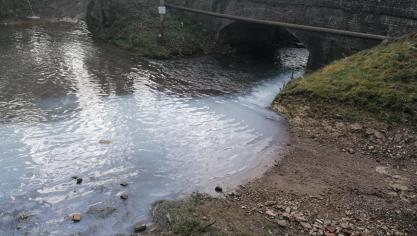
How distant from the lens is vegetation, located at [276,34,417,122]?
12609 mm

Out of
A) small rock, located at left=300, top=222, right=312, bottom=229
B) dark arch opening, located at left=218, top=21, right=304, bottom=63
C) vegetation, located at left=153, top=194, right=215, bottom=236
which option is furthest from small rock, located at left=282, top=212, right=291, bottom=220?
dark arch opening, located at left=218, top=21, right=304, bottom=63

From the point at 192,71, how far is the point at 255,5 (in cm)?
563

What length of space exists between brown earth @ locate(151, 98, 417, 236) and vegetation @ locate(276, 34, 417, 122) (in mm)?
742

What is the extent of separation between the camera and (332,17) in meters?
19.1

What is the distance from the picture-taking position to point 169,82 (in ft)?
61.9

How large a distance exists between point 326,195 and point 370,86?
5.80 m

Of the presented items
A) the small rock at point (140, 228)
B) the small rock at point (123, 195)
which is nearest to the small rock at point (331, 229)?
the small rock at point (140, 228)

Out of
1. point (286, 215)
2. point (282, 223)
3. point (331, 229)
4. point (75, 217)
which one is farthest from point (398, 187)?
point (75, 217)

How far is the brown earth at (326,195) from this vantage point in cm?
807

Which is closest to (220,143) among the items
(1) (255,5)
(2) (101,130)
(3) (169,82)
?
(2) (101,130)

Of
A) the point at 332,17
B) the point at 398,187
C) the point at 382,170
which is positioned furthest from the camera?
the point at 332,17

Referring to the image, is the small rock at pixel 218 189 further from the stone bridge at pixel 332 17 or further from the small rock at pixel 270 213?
the stone bridge at pixel 332 17

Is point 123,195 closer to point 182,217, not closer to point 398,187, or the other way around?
point 182,217

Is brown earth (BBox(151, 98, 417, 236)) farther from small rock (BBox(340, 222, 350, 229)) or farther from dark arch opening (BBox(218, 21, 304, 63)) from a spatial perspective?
dark arch opening (BBox(218, 21, 304, 63))
